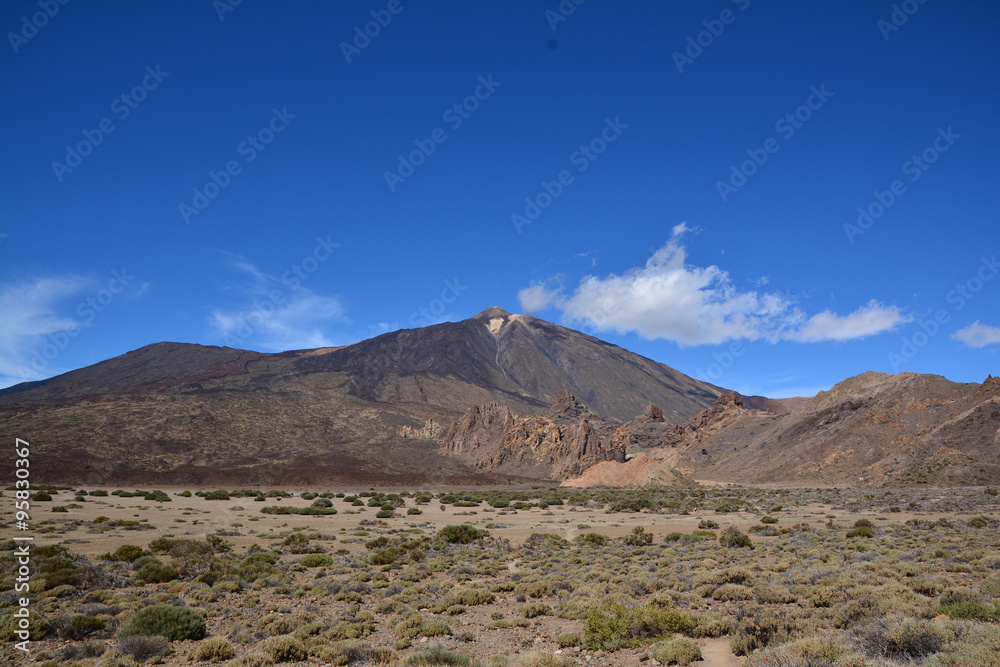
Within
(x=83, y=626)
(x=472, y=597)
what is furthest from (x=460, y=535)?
(x=83, y=626)

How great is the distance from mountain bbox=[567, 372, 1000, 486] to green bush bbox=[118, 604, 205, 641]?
212 feet

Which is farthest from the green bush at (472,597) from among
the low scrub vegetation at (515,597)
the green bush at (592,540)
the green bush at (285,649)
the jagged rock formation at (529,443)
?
the jagged rock formation at (529,443)

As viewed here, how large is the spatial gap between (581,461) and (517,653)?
78655mm

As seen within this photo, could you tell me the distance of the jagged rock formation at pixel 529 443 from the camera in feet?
286

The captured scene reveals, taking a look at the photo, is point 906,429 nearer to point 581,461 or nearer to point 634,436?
point 581,461

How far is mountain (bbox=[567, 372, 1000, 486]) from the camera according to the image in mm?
53906

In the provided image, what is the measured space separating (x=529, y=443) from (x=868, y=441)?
53.4 metres

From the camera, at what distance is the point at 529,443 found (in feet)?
319

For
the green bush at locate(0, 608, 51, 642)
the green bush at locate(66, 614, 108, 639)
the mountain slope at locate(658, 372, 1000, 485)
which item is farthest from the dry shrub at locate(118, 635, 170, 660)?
the mountain slope at locate(658, 372, 1000, 485)

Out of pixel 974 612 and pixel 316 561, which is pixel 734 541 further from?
pixel 316 561

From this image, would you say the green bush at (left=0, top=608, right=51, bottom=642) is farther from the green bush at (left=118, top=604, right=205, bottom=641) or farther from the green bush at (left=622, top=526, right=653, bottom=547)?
the green bush at (left=622, top=526, right=653, bottom=547)

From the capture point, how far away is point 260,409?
370 ft

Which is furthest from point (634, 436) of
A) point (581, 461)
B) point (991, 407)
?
point (991, 407)

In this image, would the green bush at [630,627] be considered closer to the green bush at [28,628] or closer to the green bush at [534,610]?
the green bush at [534,610]
